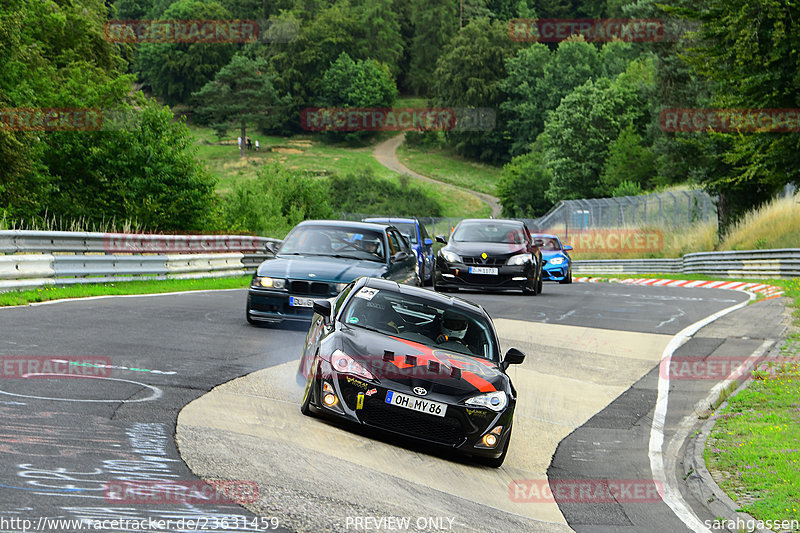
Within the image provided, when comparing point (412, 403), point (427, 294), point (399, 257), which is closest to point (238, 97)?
point (399, 257)

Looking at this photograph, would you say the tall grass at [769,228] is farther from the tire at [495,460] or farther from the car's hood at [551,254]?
the tire at [495,460]

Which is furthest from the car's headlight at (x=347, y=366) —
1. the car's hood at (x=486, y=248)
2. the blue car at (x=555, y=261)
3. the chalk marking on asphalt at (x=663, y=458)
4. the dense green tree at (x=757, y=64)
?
the blue car at (x=555, y=261)

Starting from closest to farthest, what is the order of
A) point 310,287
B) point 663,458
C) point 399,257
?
point 663,458
point 310,287
point 399,257

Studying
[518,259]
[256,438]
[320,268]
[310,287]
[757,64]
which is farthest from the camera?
[757,64]

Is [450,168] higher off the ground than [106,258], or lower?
higher

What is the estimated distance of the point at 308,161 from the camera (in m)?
126

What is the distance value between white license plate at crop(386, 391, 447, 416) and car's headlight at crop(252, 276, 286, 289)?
569 centimetres

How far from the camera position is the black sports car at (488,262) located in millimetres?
20703

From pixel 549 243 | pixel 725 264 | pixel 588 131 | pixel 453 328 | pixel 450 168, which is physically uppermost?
pixel 588 131

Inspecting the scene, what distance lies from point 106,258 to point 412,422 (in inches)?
491

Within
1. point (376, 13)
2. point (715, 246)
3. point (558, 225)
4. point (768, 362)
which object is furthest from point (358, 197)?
point (768, 362)

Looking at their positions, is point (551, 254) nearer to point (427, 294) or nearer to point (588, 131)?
point (427, 294)

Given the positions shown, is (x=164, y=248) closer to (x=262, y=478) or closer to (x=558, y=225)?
(x=262, y=478)

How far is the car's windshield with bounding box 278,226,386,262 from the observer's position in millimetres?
14219
